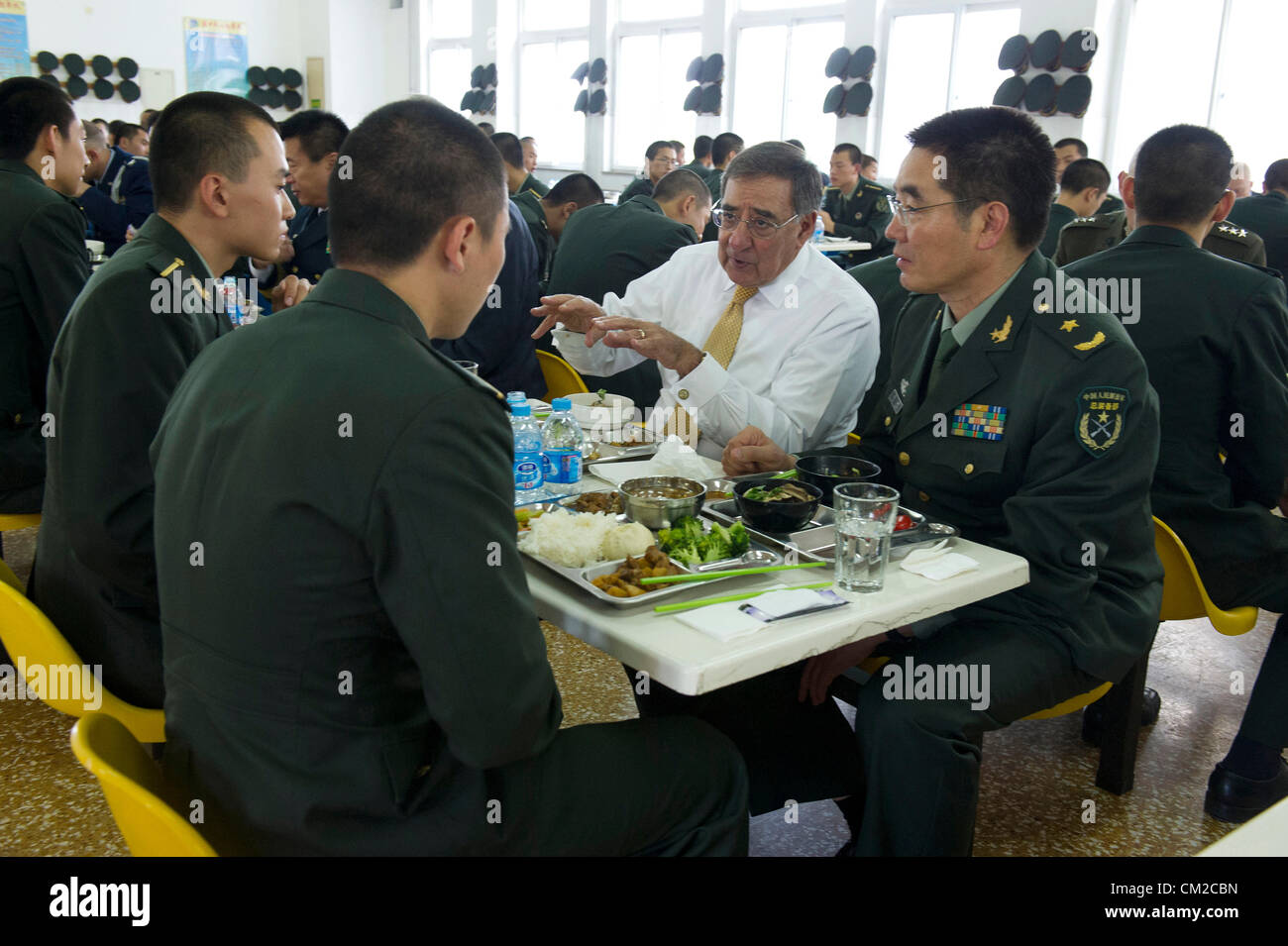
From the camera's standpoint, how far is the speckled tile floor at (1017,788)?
222 centimetres

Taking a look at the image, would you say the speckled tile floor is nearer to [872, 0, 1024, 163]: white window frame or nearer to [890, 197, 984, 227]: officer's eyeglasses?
[890, 197, 984, 227]: officer's eyeglasses

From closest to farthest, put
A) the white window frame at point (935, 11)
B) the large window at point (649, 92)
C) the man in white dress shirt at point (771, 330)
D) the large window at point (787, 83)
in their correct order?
the man in white dress shirt at point (771, 330) < the white window frame at point (935, 11) < the large window at point (787, 83) < the large window at point (649, 92)

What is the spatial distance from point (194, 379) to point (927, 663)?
4.34 feet

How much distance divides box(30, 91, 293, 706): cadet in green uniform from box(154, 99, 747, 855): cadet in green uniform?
1.90ft

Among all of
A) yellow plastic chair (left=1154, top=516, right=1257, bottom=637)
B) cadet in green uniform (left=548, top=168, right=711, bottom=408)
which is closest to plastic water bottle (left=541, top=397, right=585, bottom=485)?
yellow plastic chair (left=1154, top=516, right=1257, bottom=637)

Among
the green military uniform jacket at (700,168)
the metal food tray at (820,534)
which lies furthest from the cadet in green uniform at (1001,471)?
the green military uniform jacket at (700,168)

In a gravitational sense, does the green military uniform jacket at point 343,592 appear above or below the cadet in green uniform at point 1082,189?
below

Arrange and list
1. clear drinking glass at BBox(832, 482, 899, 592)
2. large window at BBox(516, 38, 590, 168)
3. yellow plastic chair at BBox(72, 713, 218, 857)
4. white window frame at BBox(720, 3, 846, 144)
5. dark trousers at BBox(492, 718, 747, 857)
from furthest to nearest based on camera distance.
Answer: large window at BBox(516, 38, 590, 168) < white window frame at BBox(720, 3, 846, 144) < clear drinking glass at BBox(832, 482, 899, 592) < dark trousers at BBox(492, 718, 747, 857) < yellow plastic chair at BBox(72, 713, 218, 857)

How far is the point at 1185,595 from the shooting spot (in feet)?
7.57

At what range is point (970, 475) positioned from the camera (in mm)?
1967

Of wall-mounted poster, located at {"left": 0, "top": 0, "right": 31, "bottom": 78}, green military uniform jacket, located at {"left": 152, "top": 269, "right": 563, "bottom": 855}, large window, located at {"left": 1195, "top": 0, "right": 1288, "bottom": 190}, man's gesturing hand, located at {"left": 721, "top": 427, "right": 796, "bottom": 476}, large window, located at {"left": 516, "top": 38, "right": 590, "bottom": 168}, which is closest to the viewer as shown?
green military uniform jacket, located at {"left": 152, "top": 269, "right": 563, "bottom": 855}

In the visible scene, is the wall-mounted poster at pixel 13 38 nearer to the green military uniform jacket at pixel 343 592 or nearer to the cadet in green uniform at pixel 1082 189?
the cadet in green uniform at pixel 1082 189

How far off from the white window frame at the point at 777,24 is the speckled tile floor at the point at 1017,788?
9756 millimetres

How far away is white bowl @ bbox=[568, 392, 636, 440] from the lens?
2422mm
